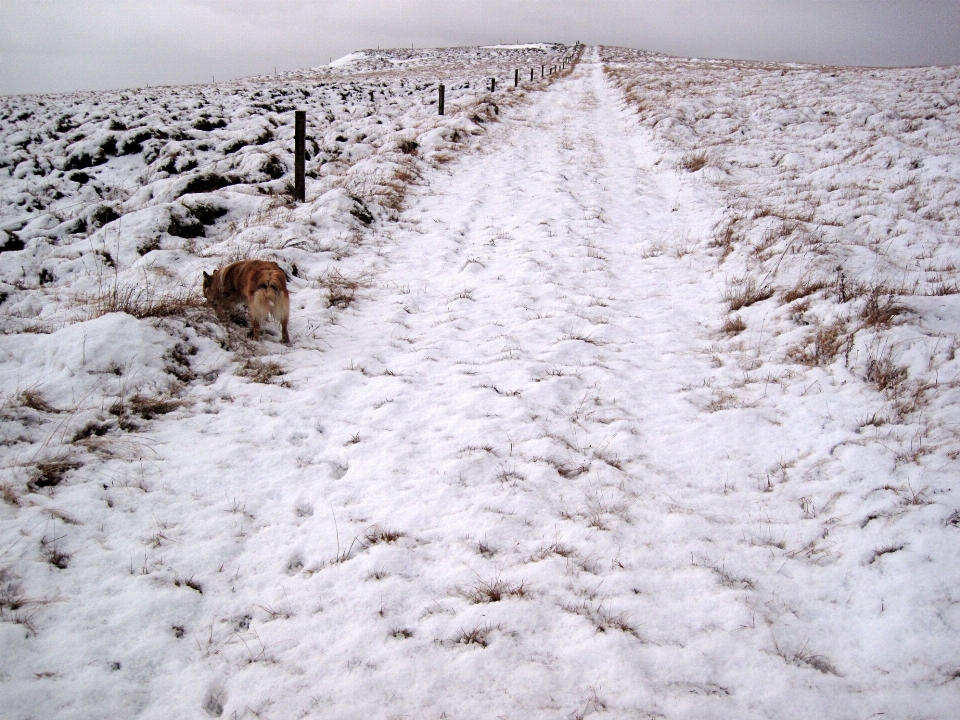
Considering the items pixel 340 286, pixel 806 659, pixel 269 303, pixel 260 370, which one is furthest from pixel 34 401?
pixel 806 659

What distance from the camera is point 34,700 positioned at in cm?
219

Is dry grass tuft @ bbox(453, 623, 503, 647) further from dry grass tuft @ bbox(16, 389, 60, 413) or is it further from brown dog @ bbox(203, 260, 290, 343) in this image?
brown dog @ bbox(203, 260, 290, 343)

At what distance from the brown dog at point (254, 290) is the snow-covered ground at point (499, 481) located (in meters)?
0.29

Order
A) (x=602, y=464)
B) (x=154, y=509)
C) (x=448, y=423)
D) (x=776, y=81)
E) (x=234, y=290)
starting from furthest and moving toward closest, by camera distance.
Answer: (x=776, y=81), (x=234, y=290), (x=448, y=423), (x=602, y=464), (x=154, y=509)

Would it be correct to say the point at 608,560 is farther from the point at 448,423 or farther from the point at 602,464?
the point at 448,423

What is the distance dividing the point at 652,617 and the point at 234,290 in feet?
17.4

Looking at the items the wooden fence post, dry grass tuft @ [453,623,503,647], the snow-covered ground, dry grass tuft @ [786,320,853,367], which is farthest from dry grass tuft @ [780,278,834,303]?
the wooden fence post

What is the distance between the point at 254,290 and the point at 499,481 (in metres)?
3.55

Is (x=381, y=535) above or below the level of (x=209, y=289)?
below

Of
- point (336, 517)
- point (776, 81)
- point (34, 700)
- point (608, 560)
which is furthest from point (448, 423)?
point (776, 81)

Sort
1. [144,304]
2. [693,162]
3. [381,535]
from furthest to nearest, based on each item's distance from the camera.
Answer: [693,162]
[144,304]
[381,535]

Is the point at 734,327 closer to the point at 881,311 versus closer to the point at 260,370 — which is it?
the point at 881,311

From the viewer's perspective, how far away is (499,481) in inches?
139

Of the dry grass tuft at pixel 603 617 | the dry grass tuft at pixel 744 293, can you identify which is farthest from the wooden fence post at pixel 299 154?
the dry grass tuft at pixel 603 617
